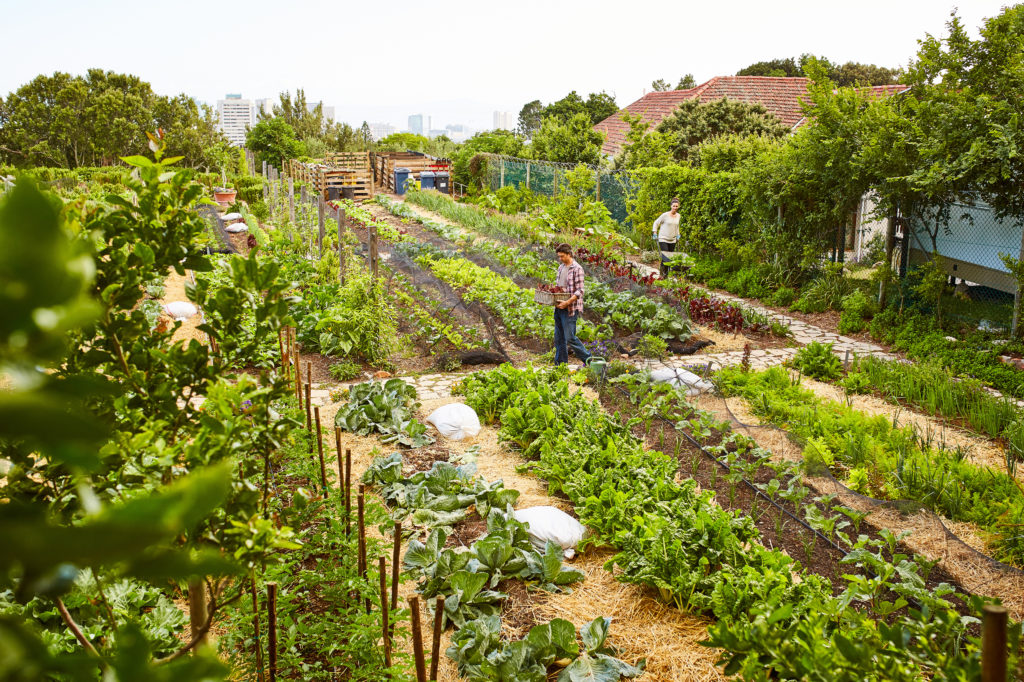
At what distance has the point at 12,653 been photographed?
1.23 ft

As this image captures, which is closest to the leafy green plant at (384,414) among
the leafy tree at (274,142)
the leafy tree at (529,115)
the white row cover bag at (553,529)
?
the white row cover bag at (553,529)

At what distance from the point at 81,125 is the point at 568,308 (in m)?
43.7

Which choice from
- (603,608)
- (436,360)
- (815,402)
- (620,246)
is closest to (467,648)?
(603,608)

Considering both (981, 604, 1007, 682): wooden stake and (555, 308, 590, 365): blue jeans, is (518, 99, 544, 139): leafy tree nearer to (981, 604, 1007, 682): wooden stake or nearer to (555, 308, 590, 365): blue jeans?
(555, 308, 590, 365): blue jeans

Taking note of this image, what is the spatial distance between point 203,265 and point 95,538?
1.89 metres

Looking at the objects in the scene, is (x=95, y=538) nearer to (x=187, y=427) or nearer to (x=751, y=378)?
(x=187, y=427)

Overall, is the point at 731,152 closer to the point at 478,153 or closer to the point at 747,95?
the point at 478,153

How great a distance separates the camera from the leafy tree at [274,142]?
98.5ft

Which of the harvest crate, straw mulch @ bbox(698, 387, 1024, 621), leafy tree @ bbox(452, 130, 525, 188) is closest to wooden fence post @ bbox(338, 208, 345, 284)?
the harvest crate

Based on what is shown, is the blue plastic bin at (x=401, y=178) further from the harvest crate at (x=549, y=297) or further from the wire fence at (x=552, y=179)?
the harvest crate at (x=549, y=297)

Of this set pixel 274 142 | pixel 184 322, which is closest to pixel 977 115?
pixel 184 322

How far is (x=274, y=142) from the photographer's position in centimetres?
3022

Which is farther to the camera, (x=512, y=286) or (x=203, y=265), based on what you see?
(x=512, y=286)

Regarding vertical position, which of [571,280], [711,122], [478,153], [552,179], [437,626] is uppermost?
[711,122]
